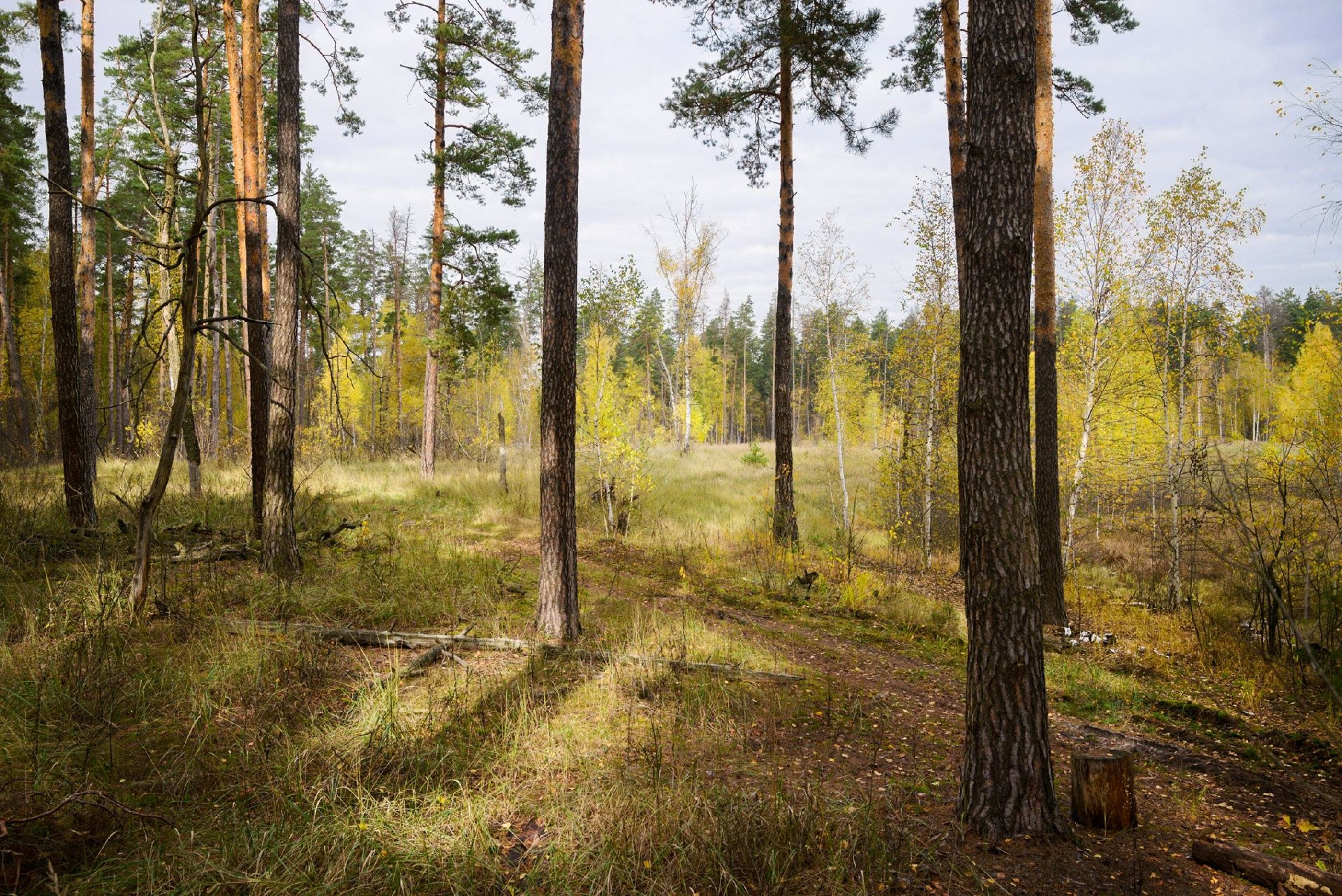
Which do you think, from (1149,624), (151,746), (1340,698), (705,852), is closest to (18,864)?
(151,746)

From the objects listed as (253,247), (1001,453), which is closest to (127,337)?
(253,247)

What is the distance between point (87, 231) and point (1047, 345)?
1812cm

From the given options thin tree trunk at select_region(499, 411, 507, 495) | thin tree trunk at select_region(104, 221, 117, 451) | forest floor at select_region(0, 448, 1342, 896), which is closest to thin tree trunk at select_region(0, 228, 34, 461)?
thin tree trunk at select_region(104, 221, 117, 451)

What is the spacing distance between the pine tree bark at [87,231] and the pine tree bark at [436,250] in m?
6.30

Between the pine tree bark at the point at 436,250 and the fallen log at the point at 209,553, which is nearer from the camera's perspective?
the fallen log at the point at 209,553

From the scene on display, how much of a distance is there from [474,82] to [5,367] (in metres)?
24.6

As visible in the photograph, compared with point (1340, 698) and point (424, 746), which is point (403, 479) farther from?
point (1340, 698)

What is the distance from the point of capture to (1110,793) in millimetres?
3170

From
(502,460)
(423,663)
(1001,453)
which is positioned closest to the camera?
(1001,453)

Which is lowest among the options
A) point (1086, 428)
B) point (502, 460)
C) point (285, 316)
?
point (502, 460)

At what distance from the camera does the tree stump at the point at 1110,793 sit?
3.16 metres

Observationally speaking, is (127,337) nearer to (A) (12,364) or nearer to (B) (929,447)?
(A) (12,364)

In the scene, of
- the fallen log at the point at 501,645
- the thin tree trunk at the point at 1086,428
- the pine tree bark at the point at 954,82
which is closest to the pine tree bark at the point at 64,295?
the fallen log at the point at 501,645

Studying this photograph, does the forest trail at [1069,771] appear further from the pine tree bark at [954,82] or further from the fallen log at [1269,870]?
the pine tree bark at [954,82]
